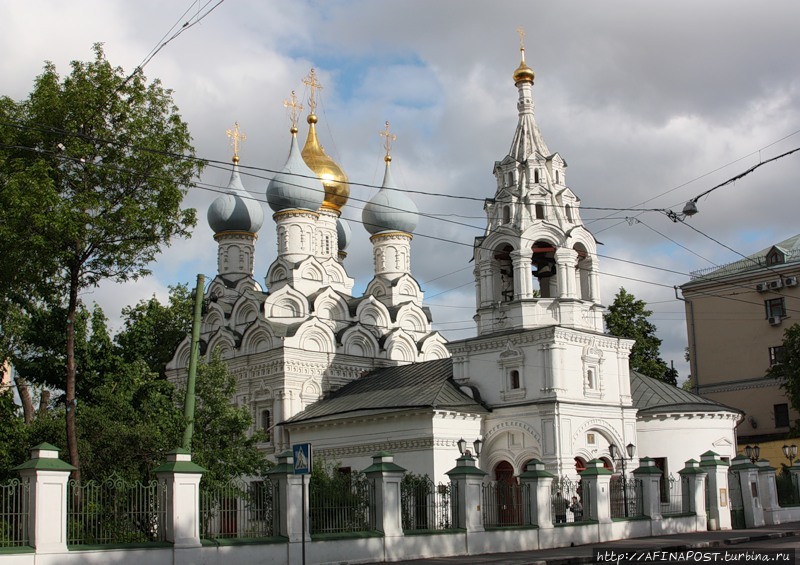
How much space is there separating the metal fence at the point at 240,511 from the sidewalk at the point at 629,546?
8.18ft

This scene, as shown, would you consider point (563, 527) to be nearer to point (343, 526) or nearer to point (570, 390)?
point (343, 526)

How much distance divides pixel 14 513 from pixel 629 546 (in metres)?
11.1

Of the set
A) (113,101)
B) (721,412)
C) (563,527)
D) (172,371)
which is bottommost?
(563,527)

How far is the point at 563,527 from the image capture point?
794 inches

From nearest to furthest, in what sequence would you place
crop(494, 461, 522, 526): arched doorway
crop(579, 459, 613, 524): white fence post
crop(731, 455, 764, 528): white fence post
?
1. crop(494, 461, 522, 526): arched doorway
2. crop(579, 459, 613, 524): white fence post
3. crop(731, 455, 764, 528): white fence post

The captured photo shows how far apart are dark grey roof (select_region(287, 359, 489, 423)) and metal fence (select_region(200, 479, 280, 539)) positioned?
12.6 m

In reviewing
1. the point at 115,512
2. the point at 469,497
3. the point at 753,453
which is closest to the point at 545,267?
the point at 753,453

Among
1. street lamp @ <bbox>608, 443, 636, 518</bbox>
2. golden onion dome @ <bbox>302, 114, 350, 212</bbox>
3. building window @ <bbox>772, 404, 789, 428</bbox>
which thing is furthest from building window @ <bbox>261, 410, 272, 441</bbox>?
building window @ <bbox>772, 404, 789, 428</bbox>

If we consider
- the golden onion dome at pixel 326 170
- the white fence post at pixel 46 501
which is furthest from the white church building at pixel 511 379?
the white fence post at pixel 46 501

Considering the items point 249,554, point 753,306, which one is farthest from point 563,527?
point 753,306

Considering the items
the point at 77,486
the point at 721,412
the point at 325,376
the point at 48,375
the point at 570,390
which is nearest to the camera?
the point at 77,486

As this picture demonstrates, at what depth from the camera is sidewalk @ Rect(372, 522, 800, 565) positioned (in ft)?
55.2

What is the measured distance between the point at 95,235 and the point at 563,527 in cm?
1035

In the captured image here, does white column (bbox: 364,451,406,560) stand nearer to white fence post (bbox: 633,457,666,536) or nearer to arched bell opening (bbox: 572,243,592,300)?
white fence post (bbox: 633,457,666,536)
